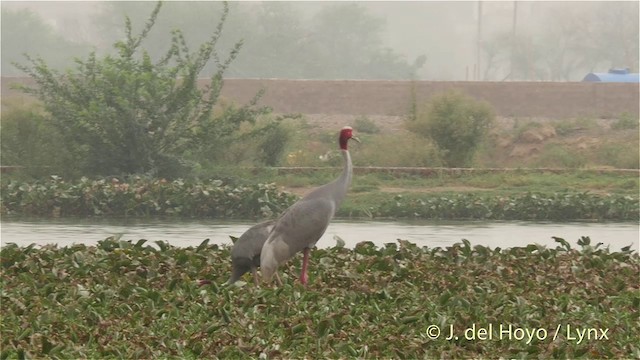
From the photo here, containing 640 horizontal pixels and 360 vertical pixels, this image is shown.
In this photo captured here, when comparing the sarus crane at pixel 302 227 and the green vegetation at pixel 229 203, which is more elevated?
the green vegetation at pixel 229 203

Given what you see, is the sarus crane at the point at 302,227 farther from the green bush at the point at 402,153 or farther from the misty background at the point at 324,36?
the misty background at the point at 324,36

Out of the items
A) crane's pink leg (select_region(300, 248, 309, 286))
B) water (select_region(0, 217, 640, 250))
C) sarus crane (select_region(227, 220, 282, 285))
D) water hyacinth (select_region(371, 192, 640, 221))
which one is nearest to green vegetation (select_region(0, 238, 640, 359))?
crane's pink leg (select_region(300, 248, 309, 286))

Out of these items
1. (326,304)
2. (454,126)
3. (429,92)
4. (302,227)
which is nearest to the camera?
(326,304)

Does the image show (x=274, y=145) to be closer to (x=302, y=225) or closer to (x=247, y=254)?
(x=302, y=225)

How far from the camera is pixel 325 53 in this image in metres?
84.9

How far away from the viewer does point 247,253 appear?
12.0 m

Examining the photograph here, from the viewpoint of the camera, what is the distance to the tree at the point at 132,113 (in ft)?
87.9

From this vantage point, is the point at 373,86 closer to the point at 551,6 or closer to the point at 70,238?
the point at 70,238

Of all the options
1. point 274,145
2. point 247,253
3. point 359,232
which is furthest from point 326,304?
point 274,145

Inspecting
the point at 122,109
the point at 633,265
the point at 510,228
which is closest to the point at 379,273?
the point at 633,265

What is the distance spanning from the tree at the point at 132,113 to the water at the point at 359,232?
3.54 metres

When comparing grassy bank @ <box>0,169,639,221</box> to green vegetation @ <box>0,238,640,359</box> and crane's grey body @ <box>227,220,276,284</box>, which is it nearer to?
green vegetation @ <box>0,238,640,359</box>

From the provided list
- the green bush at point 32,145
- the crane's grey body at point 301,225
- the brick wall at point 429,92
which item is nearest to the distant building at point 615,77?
the brick wall at point 429,92

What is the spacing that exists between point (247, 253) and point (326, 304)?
146 centimetres
